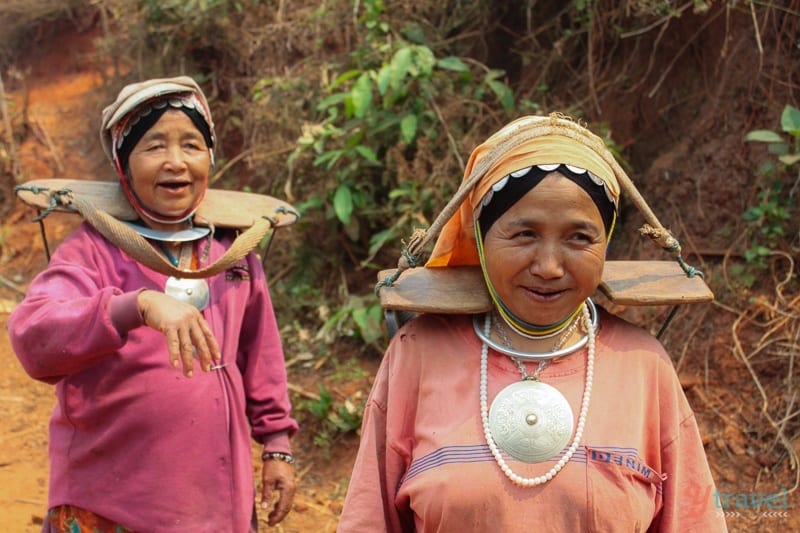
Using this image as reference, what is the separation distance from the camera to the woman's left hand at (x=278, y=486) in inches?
109

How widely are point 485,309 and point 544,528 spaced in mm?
512

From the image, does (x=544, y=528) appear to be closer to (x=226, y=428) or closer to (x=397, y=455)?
(x=397, y=455)

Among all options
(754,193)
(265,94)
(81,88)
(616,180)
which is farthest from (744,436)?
(81,88)

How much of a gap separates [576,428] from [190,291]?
4.26ft

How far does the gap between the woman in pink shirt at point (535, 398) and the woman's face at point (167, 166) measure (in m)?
0.98

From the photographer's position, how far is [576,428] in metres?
1.90

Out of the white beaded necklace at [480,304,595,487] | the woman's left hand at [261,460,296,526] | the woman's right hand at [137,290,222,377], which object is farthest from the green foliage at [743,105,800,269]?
→ the woman's right hand at [137,290,222,377]

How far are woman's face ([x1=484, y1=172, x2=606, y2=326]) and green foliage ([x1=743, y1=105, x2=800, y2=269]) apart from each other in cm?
260

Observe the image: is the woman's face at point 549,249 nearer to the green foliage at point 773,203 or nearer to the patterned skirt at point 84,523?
the patterned skirt at point 84,523

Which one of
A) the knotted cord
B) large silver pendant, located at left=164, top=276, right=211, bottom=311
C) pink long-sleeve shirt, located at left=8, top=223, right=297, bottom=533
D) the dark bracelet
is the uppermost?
the knotted cord

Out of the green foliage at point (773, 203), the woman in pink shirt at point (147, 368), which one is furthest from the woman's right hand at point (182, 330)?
the green foliage at point (773, 203)

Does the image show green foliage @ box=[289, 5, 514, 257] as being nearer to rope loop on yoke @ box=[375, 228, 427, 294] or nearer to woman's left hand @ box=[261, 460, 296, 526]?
woman's left hand @ box=[261, 460, 296, 526]

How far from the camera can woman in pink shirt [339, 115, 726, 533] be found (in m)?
1.85

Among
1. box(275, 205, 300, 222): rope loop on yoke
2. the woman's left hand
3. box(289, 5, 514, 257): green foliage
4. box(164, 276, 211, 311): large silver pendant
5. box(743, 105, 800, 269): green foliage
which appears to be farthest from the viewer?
box(289, 5, 514, 257): green foliage
